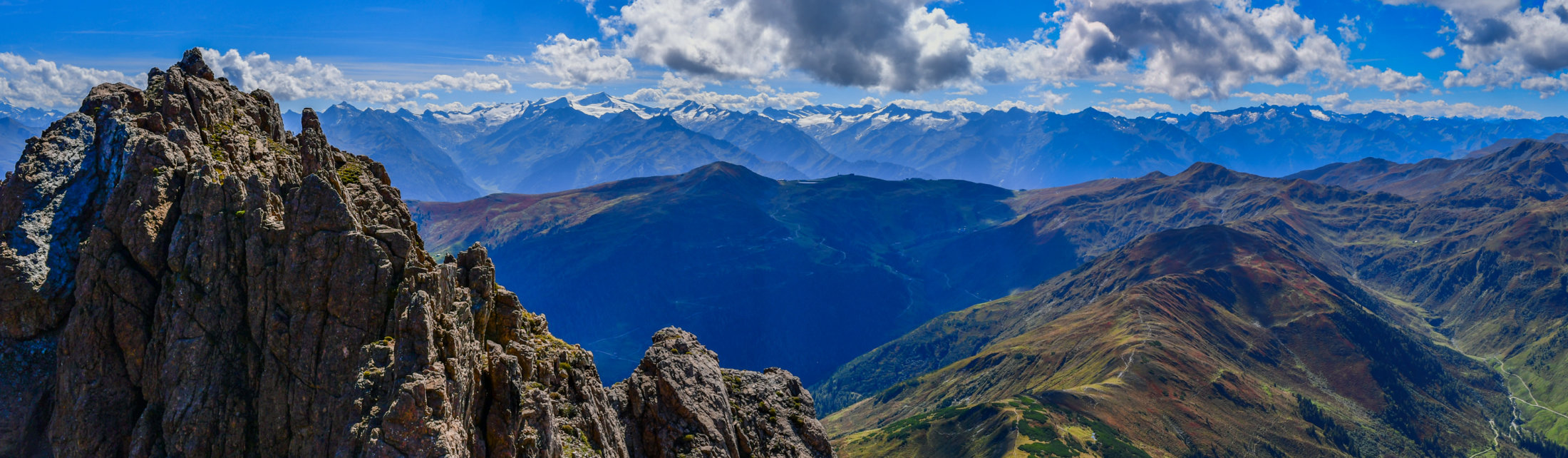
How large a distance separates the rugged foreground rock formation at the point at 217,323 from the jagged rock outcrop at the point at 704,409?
12773 mm

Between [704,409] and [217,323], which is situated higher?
[217,323]

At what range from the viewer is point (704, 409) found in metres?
50.7

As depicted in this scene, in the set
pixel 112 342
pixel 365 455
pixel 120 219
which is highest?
pixel 120 219

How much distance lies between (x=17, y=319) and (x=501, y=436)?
2015cm

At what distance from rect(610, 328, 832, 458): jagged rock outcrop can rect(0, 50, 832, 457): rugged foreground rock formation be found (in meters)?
12.8

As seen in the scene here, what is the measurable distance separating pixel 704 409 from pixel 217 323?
2846cm

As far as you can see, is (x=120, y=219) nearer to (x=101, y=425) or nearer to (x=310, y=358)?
(x=101, y=425)

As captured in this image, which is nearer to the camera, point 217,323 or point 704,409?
point 217,323

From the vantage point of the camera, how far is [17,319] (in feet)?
99.7

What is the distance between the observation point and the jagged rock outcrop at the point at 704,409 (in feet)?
160

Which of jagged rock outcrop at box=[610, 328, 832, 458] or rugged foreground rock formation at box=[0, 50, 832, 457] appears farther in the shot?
jagged rock outcrop at box=[610, 328, 832, 458]

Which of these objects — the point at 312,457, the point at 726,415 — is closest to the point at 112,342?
the point at 312,457

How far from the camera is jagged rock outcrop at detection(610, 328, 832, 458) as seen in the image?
160ft

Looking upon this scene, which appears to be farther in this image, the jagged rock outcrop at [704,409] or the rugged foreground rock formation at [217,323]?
the jagged rock outcrop at [704,409]
